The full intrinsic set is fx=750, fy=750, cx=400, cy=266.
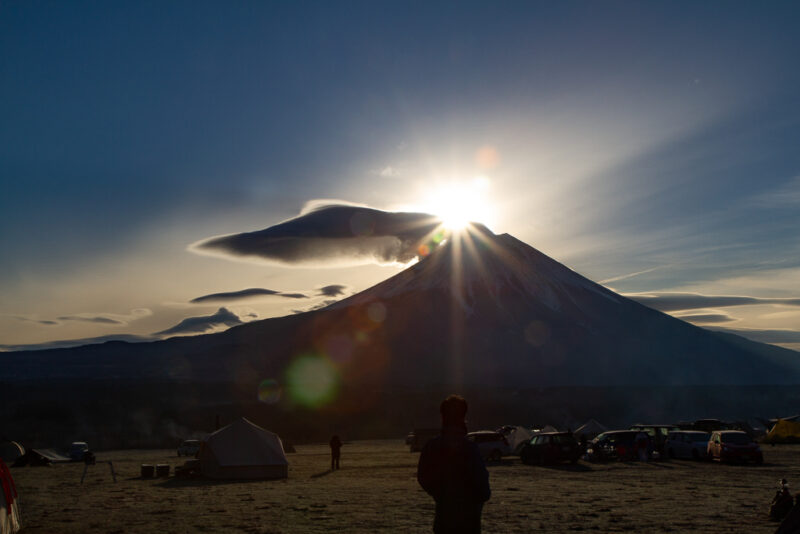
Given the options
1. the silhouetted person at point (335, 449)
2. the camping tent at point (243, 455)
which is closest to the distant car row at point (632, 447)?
the silhouetted person at point (335, 449)

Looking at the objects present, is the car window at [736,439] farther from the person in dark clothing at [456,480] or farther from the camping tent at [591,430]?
the person in dark clothing at [456,480]

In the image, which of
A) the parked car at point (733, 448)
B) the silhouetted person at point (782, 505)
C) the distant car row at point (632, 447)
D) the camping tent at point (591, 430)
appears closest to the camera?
the silhouetted person at point (782, 505)

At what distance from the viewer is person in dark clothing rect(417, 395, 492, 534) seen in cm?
712

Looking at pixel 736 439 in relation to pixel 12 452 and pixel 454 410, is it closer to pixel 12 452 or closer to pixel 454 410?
pixel 454 410

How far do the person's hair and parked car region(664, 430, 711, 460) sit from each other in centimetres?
3227

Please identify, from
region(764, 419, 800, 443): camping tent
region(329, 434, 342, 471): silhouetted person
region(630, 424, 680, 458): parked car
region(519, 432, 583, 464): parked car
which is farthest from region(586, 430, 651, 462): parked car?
region(764, 419, 800, 443): camping tent

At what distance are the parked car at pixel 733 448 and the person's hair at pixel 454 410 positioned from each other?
29614 mm

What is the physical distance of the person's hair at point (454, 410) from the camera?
7.29 metres

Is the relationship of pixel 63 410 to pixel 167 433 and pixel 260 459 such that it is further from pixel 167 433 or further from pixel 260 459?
pixel 260 459

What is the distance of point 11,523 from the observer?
15.9 metres

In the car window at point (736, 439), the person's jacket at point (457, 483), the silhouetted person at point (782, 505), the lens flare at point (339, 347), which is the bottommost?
the silhouetted person at point (782, 505)

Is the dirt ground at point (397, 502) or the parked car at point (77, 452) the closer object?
the dirt ground at point (397, 502)

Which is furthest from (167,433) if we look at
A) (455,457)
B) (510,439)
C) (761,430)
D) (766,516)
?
(455,457)

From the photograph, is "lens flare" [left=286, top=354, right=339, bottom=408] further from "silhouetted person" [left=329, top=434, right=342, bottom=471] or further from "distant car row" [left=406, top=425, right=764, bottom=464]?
"silhouetted person" [left=329, top=434, right=342, bottom=471]
